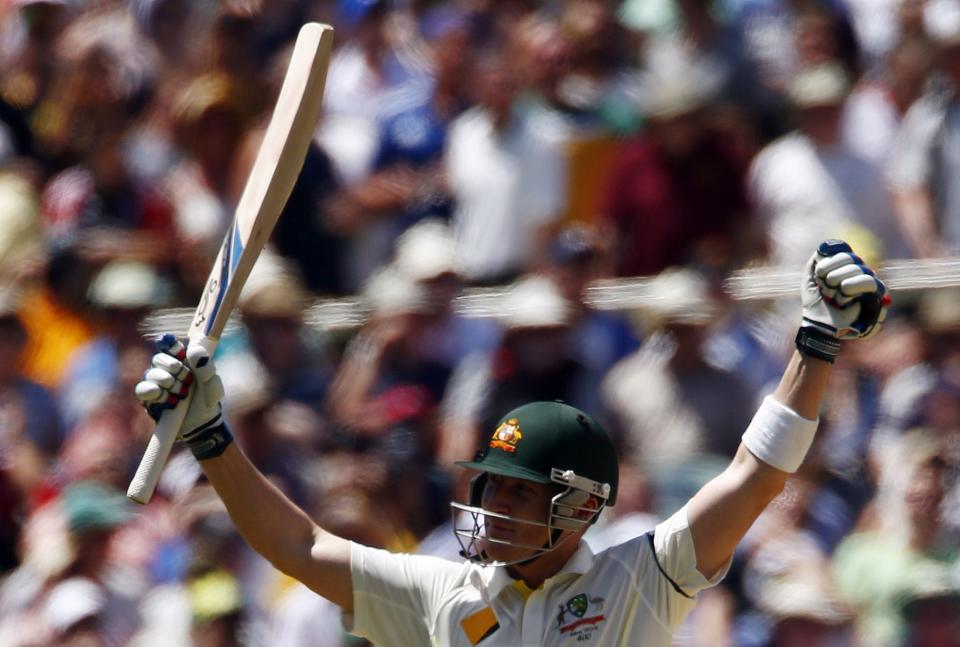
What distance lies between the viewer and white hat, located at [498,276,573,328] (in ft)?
23.7

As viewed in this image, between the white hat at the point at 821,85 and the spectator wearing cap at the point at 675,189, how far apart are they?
31cm

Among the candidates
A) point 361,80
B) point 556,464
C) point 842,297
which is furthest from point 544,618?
point 361,80

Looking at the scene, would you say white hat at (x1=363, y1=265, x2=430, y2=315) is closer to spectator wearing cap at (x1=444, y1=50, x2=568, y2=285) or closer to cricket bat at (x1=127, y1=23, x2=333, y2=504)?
spectator wearing cap at (x1=444, y1=50, x2=568, y2=285)

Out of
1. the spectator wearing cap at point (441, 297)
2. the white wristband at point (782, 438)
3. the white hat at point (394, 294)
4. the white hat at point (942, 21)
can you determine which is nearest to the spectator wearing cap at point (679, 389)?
the spectator wearing cap at point (441, 297)

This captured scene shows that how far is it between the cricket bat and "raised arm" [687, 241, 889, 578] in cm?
130

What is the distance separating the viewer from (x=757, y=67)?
754cm

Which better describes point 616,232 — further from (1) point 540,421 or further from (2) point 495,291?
(1) point 540,421

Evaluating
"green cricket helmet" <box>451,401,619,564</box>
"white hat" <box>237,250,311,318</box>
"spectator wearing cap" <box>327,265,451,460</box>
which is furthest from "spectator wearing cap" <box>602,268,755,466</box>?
"green cricket helmet" <box>451,401,619,564</box>

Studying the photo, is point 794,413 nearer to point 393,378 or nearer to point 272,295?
point 393,378

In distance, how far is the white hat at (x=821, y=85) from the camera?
7246mm

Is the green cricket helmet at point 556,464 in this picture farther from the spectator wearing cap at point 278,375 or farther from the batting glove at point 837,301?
the spectator wearing cap at point 278,375

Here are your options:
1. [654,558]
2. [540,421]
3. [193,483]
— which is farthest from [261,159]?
[193,483]

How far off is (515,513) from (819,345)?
2.64 ft

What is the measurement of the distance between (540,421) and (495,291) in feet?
9.25
